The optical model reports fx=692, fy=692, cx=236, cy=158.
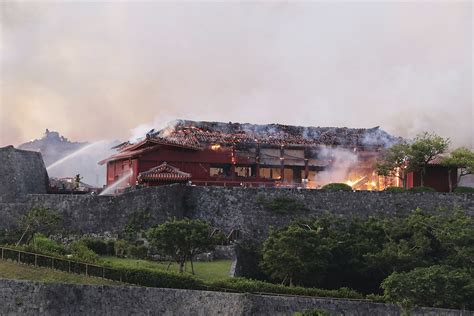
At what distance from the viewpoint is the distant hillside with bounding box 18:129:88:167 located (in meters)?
102

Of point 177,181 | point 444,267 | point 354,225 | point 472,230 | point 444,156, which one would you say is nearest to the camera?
point 444,267

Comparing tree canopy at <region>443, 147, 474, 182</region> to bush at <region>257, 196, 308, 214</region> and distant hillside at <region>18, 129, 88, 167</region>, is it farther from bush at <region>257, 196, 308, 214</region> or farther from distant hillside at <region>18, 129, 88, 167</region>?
distant hillside at <region>18, 129, 88, 167</region>

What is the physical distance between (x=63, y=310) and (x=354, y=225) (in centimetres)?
1975

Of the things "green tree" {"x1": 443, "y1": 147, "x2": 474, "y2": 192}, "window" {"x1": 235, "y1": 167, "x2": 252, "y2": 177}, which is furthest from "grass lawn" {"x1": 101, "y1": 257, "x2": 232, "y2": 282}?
"green tree" {"x1": 443, "y1": 147, "x2": 474, "y2": 192}

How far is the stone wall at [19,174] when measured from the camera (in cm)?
5122

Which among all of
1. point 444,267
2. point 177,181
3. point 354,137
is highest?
point 354,137

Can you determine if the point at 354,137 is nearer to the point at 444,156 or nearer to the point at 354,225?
the point at 444,156

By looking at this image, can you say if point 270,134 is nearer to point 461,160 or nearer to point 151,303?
point 461,160

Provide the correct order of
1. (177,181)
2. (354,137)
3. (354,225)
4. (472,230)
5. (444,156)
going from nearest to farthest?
1. (472,230)
2. (354,225)
3. (177,181)
4. (444,156)
5. (354,137)

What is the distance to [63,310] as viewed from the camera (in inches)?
1340

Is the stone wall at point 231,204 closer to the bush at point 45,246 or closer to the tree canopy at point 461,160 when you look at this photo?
the bush at point 45,246

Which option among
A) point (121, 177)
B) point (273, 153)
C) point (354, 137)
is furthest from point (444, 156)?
point (121, 177)

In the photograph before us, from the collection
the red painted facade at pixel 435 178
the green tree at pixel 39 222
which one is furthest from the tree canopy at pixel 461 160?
the green tree at pixel 39 222

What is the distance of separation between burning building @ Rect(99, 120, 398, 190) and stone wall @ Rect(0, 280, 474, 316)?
19.9 meters
